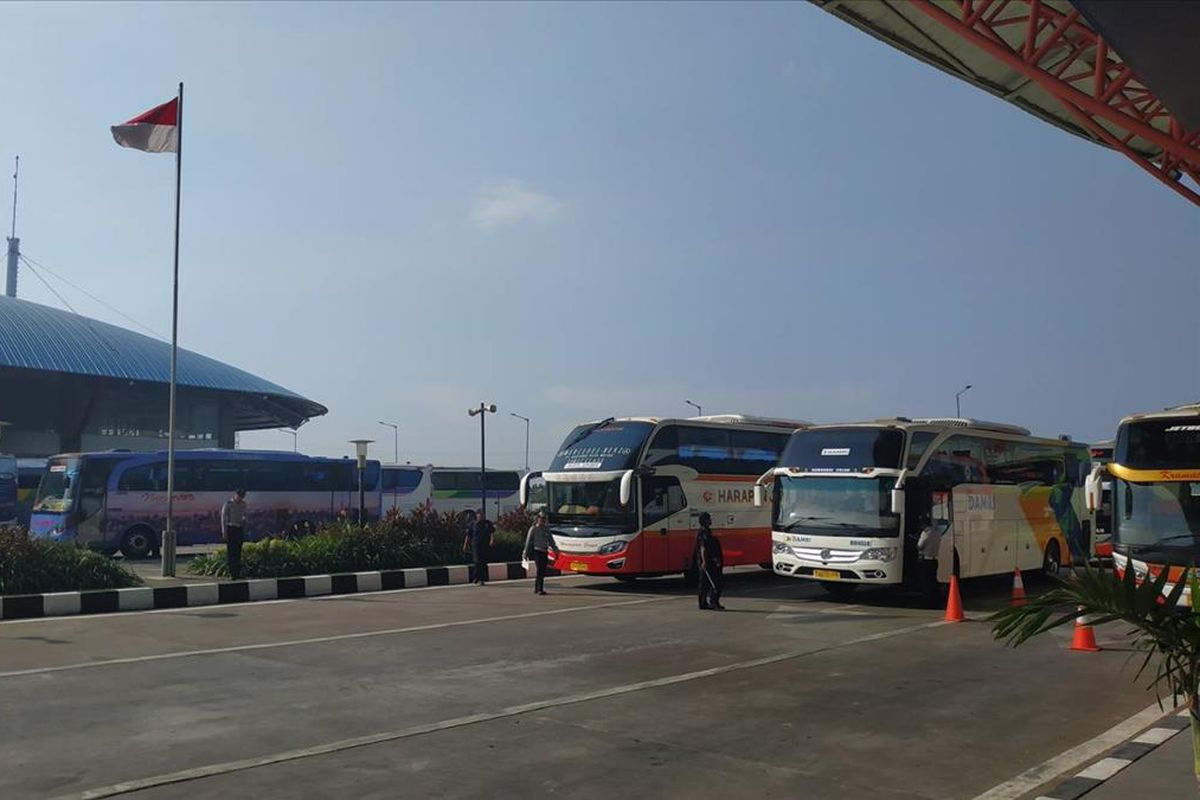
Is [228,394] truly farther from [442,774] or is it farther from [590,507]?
[442,774]

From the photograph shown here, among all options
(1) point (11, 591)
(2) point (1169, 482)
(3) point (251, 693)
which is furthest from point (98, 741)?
(2) point (1169, 482)

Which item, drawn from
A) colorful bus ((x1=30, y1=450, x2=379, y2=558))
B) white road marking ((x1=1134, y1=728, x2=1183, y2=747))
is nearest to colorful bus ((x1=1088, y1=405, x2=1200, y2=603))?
white road marking ((x1=1134, y1=728, x2=1183, y2=747))

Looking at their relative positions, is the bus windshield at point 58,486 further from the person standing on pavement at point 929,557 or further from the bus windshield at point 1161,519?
the bus windshield at point 1161,519

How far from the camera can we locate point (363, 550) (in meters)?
22.0

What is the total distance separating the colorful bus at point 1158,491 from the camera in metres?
12.4

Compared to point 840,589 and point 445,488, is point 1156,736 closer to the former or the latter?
point 840,589

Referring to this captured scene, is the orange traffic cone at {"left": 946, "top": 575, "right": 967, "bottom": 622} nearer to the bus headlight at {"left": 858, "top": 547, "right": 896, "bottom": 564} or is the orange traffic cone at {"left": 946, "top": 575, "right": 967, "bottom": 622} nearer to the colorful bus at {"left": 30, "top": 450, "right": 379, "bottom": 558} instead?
the bus headlight at {"left": 858, "top": 547, "right": 896, "bottom": 564}

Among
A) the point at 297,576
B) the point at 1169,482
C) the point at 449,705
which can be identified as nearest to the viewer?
the point at 449,705

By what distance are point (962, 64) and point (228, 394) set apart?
64.5 m

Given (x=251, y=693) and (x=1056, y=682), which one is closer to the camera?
(x=251, y=693)

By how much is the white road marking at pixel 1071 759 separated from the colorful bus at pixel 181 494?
19339 millimetres

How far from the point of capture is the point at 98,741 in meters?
7.48

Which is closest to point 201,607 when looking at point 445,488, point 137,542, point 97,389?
point 137,542

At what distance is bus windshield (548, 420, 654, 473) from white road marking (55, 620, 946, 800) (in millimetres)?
7647
